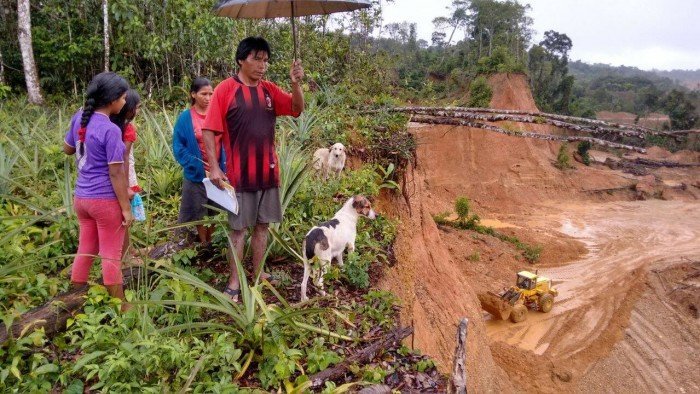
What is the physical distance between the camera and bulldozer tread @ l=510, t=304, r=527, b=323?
44.0ft

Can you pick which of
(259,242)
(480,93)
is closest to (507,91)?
(480,93)

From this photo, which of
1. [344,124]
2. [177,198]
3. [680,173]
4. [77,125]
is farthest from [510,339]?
[680,173]

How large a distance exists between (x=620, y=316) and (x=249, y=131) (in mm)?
15228

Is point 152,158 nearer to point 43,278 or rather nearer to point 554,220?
point 43,278

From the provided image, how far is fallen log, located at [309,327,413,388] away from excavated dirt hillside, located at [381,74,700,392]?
1.53 m

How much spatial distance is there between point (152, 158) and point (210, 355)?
→ 3872 millimetres

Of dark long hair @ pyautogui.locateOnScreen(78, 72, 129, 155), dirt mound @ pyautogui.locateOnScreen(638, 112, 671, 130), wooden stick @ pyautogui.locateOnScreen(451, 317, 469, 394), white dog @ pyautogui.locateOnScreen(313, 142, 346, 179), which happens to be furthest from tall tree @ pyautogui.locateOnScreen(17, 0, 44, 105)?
dirt mound @ pyautogui.locateOnScreen(638, 112, 671, 130)

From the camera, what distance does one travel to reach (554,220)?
969 inches

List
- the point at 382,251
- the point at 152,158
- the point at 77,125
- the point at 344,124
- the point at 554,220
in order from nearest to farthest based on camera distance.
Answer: the point at 77,125 → the point at 382,251 → the point at 152,158 → the point at 344,124 → the point at 554,220

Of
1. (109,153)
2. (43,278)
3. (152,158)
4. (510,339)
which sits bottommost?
(510,339)

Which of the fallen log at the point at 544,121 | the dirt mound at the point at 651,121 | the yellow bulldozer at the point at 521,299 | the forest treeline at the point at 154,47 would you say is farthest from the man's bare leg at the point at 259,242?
the dirt mound at the point at 651,121

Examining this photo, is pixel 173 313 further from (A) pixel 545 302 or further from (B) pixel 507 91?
(B) pixel 507 91

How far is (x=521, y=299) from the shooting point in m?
13.9

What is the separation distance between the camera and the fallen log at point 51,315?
2803mm
